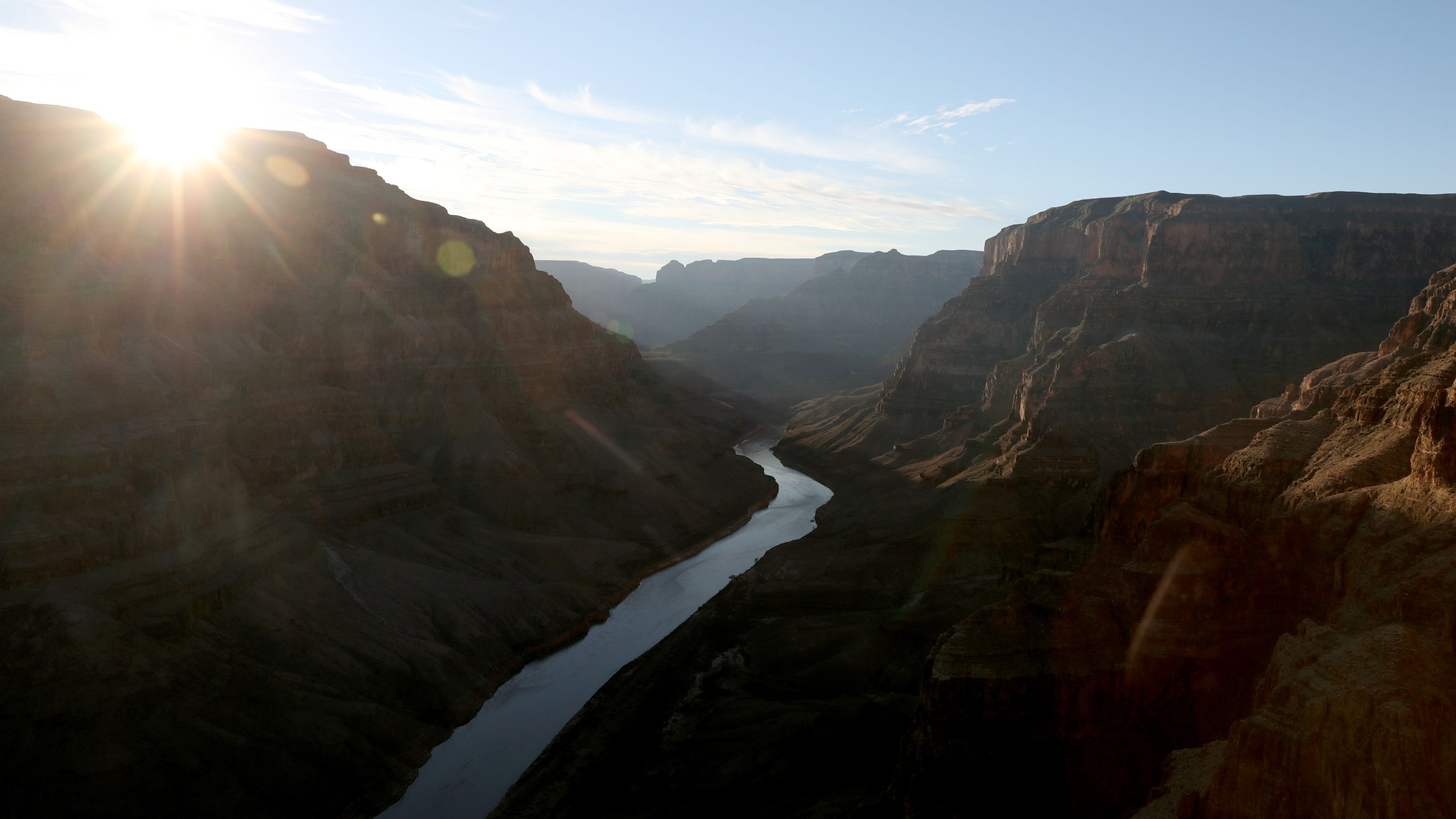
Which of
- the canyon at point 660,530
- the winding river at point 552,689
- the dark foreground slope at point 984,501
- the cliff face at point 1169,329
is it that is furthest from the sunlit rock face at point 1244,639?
the cliff face at point 1169,329

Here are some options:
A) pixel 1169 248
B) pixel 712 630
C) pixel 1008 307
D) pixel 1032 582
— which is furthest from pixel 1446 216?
pixel 1032 582

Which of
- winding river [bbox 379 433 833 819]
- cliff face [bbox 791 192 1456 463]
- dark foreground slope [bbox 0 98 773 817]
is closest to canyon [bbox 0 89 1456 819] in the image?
dark foreground slope [bbox 0 98 773 817]

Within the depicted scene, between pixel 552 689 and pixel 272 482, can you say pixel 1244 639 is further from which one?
pixel 272 482

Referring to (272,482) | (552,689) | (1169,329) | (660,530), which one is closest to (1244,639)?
(552,689)

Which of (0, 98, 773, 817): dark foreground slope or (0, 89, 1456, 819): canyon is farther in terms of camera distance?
(0, 98, 773, 817): dark foreground slope

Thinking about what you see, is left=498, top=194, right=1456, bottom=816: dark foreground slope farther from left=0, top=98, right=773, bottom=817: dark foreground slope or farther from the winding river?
left=0, top=98, right=773, bottom=817: dark foreground slope

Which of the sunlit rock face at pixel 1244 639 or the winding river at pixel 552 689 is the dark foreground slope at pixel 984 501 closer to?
the sunlit rock face at pixel 1244 639
